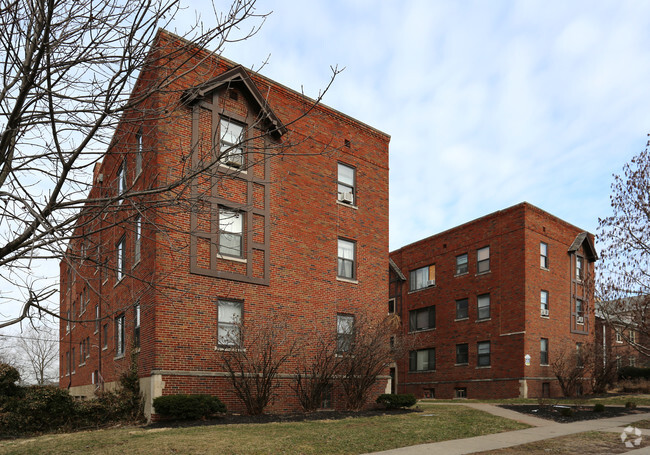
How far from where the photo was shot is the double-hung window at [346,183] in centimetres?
2362

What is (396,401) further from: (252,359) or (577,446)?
(577,446)

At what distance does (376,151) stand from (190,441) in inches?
653

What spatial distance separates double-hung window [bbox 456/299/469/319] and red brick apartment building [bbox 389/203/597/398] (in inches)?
2.6

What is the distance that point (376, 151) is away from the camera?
25.3 m

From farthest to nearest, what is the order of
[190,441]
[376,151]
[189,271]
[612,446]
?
[376,151], [189,271], [612,446], [190,441]

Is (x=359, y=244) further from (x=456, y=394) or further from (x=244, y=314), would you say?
(x=456, y=394)

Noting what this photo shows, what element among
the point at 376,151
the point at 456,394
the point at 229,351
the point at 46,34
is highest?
the point at 376,151

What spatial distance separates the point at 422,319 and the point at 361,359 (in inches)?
827

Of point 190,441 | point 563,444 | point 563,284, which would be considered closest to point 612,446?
point 563,444

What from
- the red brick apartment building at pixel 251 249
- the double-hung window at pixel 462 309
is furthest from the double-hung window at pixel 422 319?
the red brick apartment building at pixel 251 249

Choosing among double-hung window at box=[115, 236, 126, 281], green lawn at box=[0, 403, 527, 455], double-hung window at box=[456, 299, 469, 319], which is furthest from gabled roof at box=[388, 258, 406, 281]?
green lawn at box=[0, 403, 527, 455]

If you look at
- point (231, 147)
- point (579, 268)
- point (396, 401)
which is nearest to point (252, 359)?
point (396, 401)

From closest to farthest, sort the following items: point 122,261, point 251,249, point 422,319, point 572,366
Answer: point 122,261 → point 251,249 → point 572,366 → point 422,319

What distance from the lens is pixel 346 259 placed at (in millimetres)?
23250
